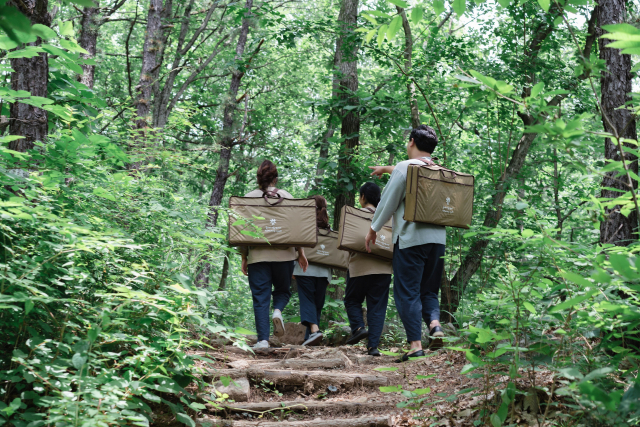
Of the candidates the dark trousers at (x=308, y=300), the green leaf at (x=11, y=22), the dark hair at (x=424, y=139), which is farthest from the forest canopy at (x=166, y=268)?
the dark trousers at (x=308, y=300)

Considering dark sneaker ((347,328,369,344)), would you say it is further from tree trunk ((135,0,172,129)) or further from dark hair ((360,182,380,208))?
tree trunk ((135,0,172,129))

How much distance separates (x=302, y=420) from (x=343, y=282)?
15.8 ft

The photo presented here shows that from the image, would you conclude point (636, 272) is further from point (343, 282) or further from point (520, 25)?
point (520, 25)

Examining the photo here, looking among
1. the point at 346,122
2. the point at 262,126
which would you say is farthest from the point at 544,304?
the point at 262,126

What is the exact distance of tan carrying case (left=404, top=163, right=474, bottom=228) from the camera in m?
4.70

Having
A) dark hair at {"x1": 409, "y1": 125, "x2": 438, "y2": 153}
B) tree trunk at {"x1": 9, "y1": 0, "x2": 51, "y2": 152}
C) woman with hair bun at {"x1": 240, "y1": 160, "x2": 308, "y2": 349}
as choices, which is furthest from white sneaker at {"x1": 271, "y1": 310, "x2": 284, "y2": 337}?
tree trunk at {"x1": 9, "y1": 0, "x2": 51, "y2": 152}

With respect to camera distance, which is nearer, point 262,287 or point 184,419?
point 184,419

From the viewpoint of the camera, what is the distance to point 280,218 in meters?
5.55

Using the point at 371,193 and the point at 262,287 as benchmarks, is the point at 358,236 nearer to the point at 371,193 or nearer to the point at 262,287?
the point at 371,193

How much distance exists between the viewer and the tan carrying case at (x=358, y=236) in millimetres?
5672

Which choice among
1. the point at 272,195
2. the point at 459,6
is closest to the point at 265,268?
the point at 272,195

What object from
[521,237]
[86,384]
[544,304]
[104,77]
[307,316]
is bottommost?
[307,316]

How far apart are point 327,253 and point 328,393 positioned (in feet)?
9.50

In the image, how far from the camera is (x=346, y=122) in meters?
9.31
